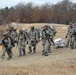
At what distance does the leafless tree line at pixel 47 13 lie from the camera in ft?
325

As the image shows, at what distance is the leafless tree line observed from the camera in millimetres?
99188

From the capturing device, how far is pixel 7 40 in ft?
75.0

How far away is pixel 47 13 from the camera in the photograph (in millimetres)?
104188

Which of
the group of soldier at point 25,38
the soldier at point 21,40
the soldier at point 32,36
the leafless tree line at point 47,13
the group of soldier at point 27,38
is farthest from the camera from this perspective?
the leafless tree line at point 47,13

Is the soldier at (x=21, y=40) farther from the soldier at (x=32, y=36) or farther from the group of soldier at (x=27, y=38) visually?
the soldier at (x=32, y=36)

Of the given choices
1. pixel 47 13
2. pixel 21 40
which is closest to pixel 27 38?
pixel 21 40

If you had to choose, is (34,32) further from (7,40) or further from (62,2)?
(62,2)

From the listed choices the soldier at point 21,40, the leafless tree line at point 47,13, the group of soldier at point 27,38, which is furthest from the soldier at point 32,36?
the leafless tree line at point 47,13

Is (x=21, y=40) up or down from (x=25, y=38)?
down

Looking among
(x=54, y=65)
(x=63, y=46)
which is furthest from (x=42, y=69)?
(x=63, y=46)

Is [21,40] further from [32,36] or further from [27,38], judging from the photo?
[32,36]

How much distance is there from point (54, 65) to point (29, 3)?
9978 cm

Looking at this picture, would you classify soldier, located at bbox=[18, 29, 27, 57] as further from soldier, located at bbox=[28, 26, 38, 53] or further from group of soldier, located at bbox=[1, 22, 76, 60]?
soldier, located at bbox=[28, 26, 38, 53]

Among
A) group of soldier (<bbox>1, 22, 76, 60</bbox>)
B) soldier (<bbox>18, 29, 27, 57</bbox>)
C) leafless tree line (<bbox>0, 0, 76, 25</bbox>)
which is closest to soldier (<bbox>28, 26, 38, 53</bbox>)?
group of soldier (<bbox>1, 22, 76, 60</bbox>)
